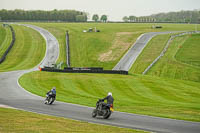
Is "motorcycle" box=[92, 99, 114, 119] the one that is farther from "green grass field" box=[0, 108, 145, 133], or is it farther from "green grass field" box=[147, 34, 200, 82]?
"green grass field" box=[147, 34, 200, 82]

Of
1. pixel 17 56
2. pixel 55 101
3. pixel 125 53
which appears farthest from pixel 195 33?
pixel 55 101

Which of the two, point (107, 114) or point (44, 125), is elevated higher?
point (44, 125)

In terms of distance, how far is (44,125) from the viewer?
19781 millimetres

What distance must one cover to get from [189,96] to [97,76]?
58.3 feet

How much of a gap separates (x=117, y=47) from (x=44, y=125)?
7220cm

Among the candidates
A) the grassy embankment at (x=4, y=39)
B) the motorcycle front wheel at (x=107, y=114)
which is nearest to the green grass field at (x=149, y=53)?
the grassy embankment at (x=4, y=39)

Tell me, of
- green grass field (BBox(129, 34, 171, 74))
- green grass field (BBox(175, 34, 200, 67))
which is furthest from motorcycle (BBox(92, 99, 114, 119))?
green grass field (BBox(175, 34, 200, 67))

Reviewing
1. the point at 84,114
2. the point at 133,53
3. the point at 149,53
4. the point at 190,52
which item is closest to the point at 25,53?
the point at 133,53

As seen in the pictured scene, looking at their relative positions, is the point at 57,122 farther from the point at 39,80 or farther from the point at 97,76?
the point at 97,76

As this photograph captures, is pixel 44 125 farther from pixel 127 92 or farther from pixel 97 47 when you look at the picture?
pixel 97 47

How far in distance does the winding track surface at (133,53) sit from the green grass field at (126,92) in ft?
62.3

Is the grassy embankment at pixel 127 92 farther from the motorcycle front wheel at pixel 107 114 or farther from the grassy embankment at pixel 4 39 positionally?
the grassy embankment at pixel 4 39

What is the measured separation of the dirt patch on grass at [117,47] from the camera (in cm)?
8200

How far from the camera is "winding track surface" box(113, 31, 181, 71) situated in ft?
240
